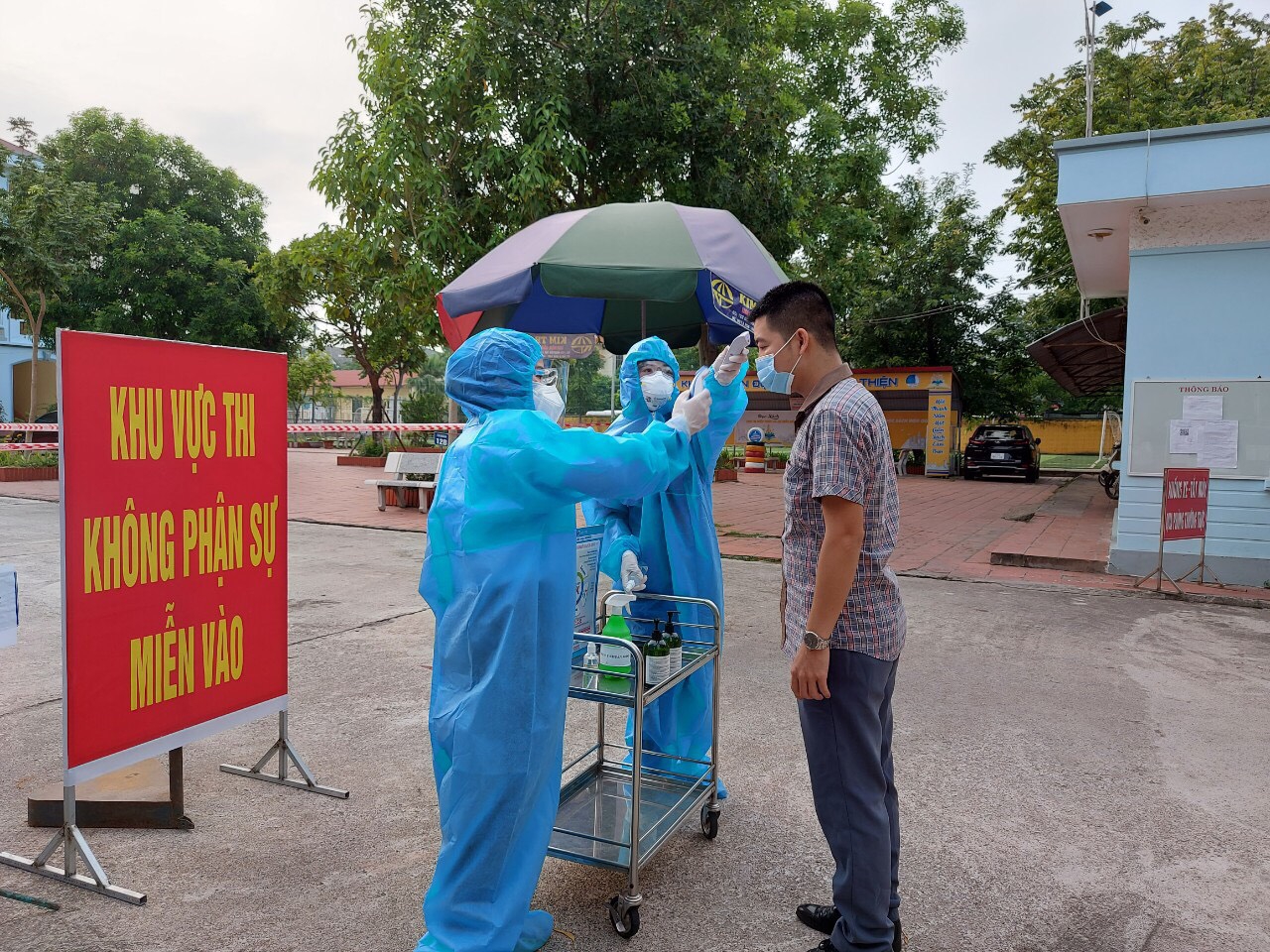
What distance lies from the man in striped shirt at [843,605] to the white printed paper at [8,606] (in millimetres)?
2310

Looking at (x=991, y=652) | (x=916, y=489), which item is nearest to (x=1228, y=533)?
(x=991, y=652)

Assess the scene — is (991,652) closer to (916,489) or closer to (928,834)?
(928,834)

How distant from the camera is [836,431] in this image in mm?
1944

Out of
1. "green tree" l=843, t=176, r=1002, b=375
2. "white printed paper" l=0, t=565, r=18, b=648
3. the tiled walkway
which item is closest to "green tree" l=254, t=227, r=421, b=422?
the tiled walkway

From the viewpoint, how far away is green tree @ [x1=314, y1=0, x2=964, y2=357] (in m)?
8.75

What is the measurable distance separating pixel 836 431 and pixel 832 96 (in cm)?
1601

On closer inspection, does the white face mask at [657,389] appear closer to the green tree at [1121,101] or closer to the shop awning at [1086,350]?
the shop awning at [1086,350]

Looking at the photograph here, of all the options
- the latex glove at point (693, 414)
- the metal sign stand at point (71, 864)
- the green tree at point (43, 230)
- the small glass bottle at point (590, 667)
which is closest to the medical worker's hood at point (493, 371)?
the latex glove at point (693, 414)

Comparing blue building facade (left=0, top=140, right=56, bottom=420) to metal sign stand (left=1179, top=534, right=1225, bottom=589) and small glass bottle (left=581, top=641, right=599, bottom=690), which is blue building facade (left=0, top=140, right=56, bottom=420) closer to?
small glass bottle (left=581, top=641, right=599, bottom=690)

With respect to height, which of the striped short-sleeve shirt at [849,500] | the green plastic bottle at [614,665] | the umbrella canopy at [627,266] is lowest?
the green plastic bottle at [614,665]

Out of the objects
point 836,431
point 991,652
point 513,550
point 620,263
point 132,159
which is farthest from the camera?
point 132,159

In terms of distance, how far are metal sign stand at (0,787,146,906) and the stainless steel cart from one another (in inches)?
52.0

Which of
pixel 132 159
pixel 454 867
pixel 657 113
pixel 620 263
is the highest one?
pixel 132 159

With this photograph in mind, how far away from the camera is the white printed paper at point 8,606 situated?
8.19 ft
